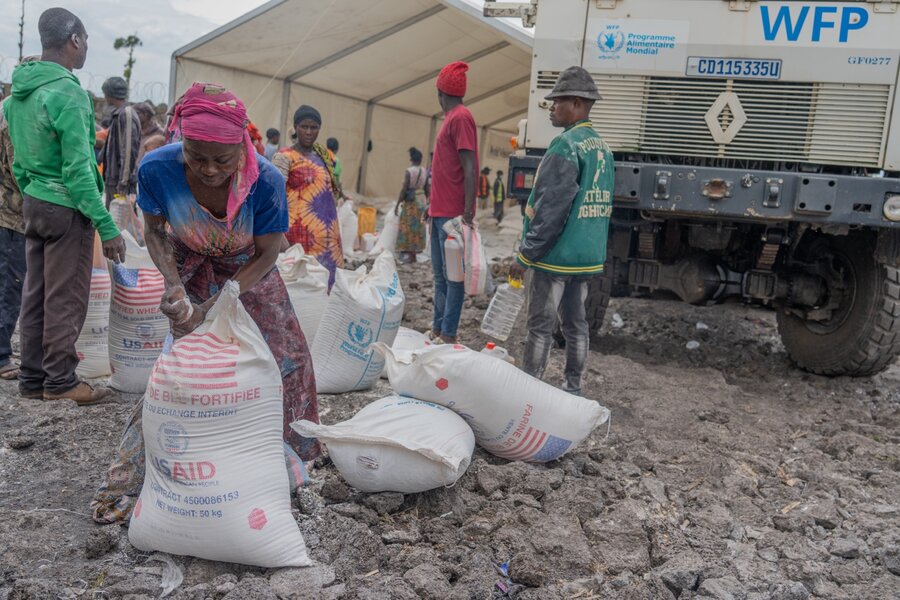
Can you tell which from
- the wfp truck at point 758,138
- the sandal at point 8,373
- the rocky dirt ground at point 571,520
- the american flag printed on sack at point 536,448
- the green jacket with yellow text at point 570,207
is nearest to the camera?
the rocky dirt ground at point 571,520

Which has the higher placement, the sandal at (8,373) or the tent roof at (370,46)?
the tent roof at (370,46)

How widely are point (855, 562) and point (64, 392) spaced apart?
331cm

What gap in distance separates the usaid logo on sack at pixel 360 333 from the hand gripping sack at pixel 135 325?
0.87 metres

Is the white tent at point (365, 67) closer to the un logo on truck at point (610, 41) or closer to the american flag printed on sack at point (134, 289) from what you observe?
the un logo on truck at point (610, 41)

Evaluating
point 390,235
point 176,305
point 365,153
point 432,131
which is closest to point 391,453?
point 176,305

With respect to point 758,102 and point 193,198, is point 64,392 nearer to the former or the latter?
point 193,198

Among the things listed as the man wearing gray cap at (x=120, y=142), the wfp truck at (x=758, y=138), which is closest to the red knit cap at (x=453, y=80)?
the wfp truck at (x=758, y=138)

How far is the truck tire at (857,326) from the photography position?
475 centimetres

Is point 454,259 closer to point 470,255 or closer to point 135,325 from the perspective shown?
point 470,255

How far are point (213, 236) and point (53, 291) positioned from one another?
59.3 inches

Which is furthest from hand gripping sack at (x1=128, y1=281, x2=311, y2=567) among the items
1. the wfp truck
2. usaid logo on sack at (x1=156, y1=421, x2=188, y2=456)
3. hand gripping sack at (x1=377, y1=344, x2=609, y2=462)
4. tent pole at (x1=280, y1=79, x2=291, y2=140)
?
tent pole at (x1=280, y1=79, x2=291, y2=140)

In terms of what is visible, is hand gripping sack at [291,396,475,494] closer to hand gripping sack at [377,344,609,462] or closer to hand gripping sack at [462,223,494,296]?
hand gripping sack at [377,344,609,462]

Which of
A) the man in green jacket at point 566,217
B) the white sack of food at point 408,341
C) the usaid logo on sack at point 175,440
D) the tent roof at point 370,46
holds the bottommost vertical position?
the white sack of food at point 408,341

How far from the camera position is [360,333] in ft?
12.8
